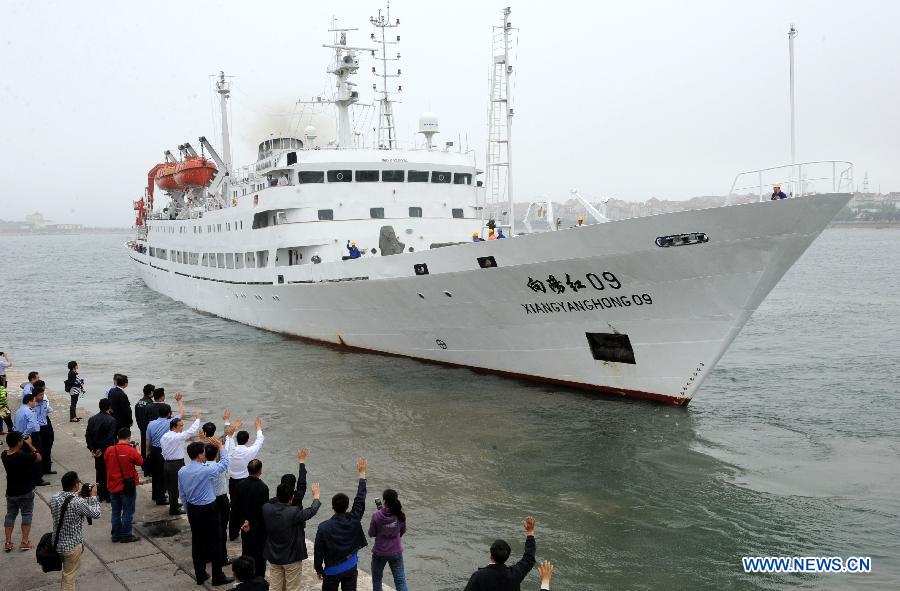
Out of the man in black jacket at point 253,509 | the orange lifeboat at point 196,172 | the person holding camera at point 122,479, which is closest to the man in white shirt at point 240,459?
the man in black jacket at point 253,509

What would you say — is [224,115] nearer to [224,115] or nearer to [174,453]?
[224,115]

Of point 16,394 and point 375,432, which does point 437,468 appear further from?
point 16,394

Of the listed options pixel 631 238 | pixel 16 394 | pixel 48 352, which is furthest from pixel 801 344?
pixel 48 352

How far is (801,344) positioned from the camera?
24.5 m

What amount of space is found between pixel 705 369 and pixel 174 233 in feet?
104

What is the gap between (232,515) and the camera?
22.2 feet

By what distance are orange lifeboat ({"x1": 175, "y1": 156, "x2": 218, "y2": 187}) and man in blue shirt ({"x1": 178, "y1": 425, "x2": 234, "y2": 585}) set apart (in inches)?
1335

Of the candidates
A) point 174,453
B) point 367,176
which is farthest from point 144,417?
point 367,176

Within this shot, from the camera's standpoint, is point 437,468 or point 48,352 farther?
point 48,352

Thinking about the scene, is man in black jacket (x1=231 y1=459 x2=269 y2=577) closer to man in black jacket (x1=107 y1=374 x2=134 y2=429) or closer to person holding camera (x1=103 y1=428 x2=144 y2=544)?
person holding camera (x1=103 y1=428 x2=144 y2=544)

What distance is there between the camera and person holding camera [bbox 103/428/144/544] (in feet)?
23.9

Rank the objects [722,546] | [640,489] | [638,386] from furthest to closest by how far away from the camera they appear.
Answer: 1. [638,386]
2. [640,489]
3. [722,546]

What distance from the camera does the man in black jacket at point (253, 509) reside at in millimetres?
6344

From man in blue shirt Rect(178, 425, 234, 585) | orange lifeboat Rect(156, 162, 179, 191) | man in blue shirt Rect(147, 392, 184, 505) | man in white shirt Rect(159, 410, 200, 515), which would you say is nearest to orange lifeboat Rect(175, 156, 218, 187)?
orange lifeboat Rect(156, 162, 179, 191)
